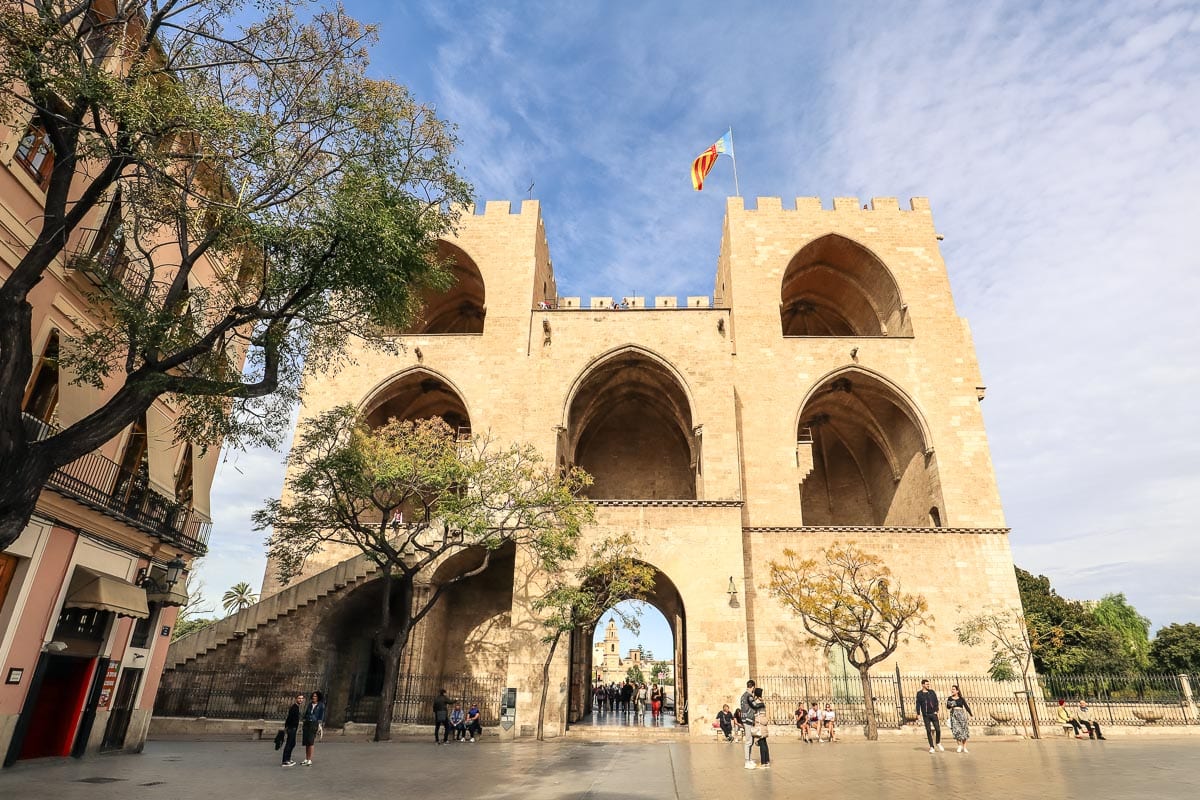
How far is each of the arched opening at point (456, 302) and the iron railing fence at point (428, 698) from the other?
44.5 feet

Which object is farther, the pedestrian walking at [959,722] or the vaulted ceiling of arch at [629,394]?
the vaulted ceiling of arch at [629,394]

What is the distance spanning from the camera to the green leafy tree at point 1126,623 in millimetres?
43781

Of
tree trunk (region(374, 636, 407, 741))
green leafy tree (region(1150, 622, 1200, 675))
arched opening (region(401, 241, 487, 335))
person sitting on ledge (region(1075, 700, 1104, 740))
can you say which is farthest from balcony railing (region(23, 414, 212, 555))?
green leafy tree (region(1150, 622, 1200, 675))

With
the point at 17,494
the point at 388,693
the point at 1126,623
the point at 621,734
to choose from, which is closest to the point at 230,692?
the point at 388,693

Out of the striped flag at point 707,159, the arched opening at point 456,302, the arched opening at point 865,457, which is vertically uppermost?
the striped flag at point 707,159

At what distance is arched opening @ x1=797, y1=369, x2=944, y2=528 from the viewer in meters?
23.3

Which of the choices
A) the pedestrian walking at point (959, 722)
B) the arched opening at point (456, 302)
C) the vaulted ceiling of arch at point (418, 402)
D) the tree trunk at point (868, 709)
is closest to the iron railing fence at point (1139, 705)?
the tree trunk at point (868, 709)

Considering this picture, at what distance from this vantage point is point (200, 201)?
27.5ft

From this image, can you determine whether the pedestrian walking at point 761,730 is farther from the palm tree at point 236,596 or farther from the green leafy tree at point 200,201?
the palm tree at point 236,596

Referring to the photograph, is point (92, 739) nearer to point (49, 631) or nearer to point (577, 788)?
point (49, 631)

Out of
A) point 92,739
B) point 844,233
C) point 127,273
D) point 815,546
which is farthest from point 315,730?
point 844,233

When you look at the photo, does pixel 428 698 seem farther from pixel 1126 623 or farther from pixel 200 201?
pixel 1126 623

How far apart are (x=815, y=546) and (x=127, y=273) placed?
63.2ft

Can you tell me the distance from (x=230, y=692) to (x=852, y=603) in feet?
58.6
